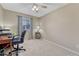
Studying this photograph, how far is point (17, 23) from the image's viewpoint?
Answer: 2.27 m

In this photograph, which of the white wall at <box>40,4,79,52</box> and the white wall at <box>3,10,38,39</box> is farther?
the white wall at <box>40,4,79,52</box>

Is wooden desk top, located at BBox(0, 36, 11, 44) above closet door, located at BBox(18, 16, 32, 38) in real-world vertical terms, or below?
below

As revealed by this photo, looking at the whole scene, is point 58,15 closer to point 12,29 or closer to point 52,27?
point 52,27

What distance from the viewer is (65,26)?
11.3 ft

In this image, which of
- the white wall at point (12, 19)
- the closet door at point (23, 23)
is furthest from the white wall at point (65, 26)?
the white wall at point (12, 19)

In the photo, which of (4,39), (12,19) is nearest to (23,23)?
(12,19)

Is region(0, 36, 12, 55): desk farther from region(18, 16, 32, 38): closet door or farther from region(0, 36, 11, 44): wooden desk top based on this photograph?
region(18, 16, 32, 38): closet door

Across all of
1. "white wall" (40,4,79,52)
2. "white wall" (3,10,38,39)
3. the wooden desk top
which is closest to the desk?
the wooden desk top

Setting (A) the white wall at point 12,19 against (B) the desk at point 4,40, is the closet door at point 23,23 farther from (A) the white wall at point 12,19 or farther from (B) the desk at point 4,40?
(B) the desk at point 4,40

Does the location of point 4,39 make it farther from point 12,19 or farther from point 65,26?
point 65,26

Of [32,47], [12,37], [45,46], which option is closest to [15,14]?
[12,37]

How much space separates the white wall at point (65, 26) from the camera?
306 cm

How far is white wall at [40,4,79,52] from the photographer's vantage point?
10.0 feet

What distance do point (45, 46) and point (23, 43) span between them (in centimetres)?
70
